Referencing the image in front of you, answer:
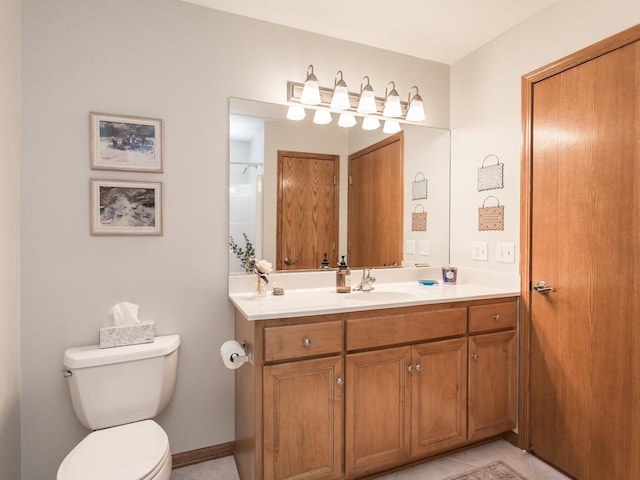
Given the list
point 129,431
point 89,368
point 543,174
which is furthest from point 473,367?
point 89,368

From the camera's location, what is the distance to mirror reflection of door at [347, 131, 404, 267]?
235cm

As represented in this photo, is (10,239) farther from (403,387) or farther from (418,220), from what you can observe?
(418,220)

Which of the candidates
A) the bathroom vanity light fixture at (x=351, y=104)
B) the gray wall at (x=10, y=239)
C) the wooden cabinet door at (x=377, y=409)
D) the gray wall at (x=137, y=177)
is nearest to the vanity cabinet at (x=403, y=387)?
the wooden cabinet door at (x=377, y=409)

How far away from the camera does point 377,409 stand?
1.76 m

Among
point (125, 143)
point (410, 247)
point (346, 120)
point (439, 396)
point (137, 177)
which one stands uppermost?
point (346, 120)

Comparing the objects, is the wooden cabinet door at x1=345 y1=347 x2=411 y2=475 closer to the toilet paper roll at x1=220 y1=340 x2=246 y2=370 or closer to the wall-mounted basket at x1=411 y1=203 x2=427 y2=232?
the toilet paper roll at x1=220 y1=340 x2=246 y2=370

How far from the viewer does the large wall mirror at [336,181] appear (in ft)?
6.79

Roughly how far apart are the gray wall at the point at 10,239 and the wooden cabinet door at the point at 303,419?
1056 millimetres

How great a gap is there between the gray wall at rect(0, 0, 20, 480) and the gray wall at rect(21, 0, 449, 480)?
48mm

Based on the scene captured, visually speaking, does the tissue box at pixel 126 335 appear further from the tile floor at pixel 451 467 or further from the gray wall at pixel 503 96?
the gray wall at pixel 503 96

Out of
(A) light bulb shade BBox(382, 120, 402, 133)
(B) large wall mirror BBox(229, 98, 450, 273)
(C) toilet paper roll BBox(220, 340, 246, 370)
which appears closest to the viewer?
(C) toilet paper roll BBox(220, 340, 246, 370)

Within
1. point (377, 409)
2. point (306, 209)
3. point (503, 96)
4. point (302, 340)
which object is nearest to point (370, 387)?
point (377, 409)

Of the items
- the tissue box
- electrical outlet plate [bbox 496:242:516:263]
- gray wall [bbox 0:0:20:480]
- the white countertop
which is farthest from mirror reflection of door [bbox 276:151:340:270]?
gray wall [bbox 0:0:20:480]

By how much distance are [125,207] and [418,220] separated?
1.80 metres
